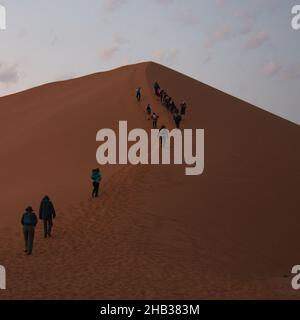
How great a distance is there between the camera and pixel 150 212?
1809 cm

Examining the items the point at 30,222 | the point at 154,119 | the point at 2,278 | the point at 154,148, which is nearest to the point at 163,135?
the point at 154,148

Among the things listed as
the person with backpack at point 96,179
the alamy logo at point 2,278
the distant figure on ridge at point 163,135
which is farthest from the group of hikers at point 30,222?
the distant figure on ridge at point 163,135

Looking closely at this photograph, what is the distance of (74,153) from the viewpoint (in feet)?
84.8

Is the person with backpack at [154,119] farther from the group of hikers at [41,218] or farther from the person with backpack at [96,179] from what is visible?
the group of hikers at [41,218]

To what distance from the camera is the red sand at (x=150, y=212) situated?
13.1 metres

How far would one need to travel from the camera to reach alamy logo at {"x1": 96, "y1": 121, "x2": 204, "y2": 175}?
23.0 meters

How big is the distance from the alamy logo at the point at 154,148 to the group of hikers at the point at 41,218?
15.2 feet

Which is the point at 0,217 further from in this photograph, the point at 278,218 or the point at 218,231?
the point at 278,218

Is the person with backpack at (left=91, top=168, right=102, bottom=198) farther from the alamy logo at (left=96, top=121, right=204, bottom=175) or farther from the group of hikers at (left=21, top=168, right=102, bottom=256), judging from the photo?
the alamy logo at (left=96, top=121, right=204, bottom=175)

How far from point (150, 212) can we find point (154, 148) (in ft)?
21.1

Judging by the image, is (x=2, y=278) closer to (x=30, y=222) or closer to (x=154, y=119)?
(x=30, y=222)

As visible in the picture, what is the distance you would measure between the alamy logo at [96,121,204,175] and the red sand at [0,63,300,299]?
1.84 feet

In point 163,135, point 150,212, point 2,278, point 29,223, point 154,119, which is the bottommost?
point 2,278

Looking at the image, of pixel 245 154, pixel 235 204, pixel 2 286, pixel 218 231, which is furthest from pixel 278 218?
pixel 2 286
